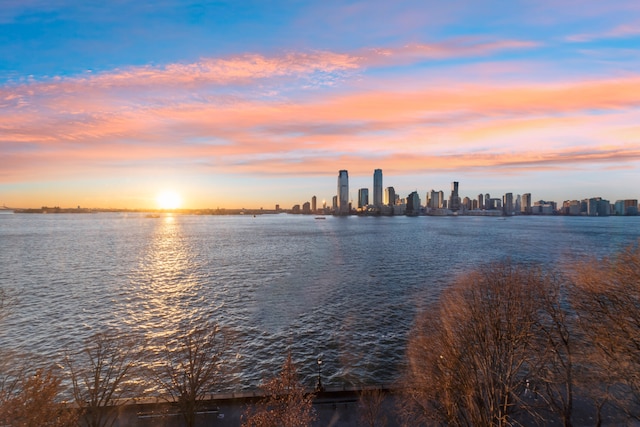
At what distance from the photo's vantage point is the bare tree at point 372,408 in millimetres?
24688

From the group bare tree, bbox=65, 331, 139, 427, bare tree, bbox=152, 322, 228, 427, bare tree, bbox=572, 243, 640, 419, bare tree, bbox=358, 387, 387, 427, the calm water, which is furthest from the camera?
the calm water

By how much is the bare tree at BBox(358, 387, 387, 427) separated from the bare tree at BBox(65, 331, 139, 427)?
16.4 m

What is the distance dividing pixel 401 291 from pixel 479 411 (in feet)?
136

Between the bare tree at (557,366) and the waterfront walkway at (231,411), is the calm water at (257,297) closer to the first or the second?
the waterfront walkway at (231,411)

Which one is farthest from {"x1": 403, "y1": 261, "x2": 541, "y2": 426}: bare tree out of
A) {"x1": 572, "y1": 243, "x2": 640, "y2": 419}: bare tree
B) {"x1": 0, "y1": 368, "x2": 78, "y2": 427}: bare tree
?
{"x1": 0, "y1": 368, "x2": 78, "y2": 427}: bare tree

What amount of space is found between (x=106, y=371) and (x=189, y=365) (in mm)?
10080

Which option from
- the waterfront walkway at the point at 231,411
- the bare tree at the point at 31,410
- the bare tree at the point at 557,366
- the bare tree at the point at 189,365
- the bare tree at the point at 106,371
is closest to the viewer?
the bare tree at the point at 31,410

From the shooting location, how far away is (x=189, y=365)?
100 feet

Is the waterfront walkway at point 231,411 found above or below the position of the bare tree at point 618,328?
below

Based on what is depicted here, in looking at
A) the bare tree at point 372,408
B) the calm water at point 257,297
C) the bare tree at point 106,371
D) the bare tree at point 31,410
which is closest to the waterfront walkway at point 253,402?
the bare tree at point 372,408

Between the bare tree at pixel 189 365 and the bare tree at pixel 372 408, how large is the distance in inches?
433

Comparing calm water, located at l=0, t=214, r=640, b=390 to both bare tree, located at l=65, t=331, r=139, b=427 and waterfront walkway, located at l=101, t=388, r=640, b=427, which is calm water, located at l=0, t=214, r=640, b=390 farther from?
waterfront walkway, located at l=101, t=388, r=640, b=427

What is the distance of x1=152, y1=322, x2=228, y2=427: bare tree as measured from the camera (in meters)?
24.9

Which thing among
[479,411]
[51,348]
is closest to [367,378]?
[479,411]
